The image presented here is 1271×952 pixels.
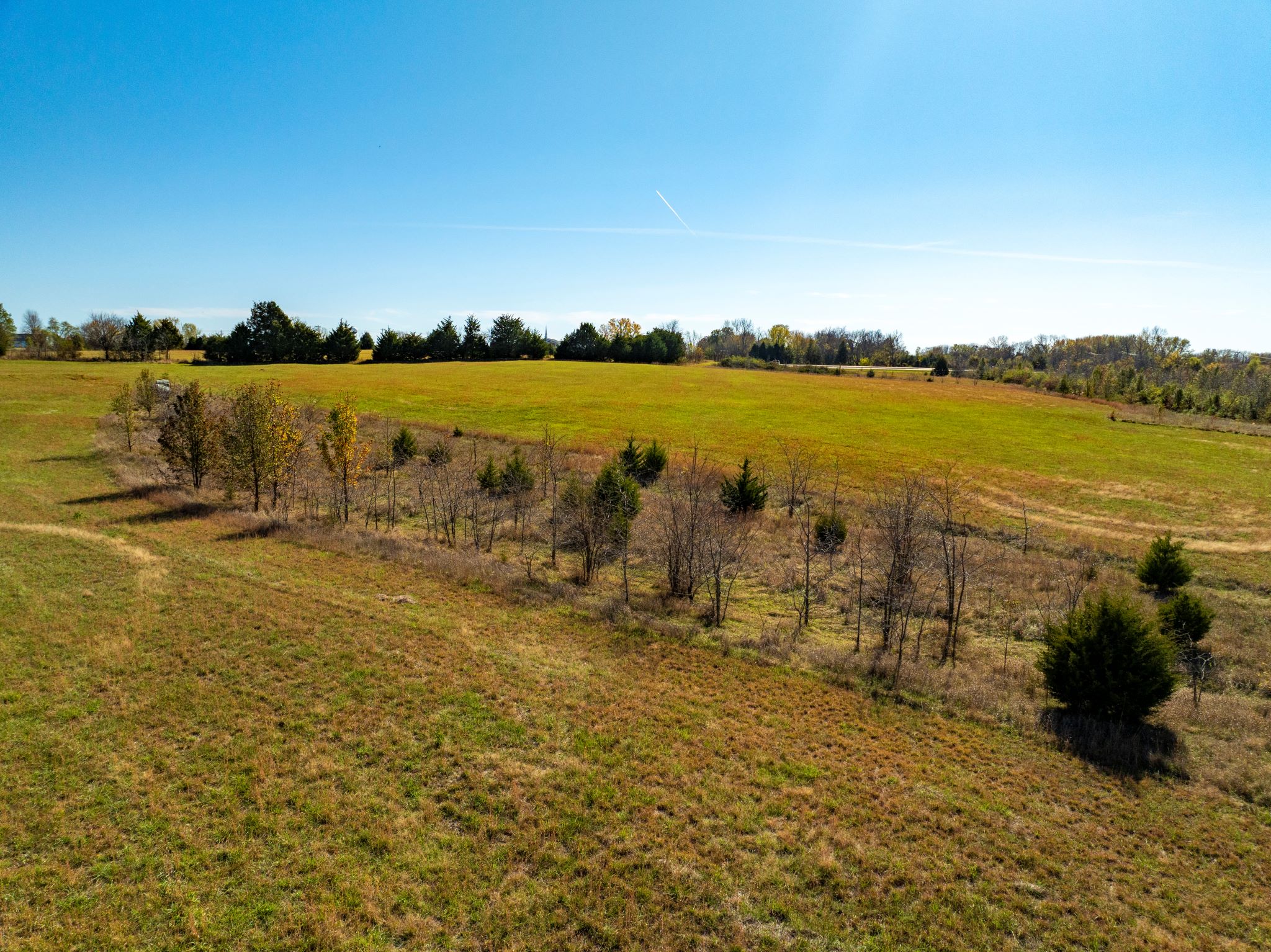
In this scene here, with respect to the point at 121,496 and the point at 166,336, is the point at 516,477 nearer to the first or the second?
the point at 121,496

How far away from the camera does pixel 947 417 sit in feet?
250

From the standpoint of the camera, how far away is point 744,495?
35.9 meters

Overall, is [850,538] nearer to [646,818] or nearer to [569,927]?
[646,818]

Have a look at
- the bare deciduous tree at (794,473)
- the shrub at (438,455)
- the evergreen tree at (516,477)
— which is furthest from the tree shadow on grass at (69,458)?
the bare deciduous tree at (794,473)

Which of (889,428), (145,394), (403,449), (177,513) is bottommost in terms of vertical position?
(177,513)

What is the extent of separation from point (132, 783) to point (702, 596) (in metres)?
18.6

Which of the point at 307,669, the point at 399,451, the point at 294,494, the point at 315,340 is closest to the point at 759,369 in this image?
the point at 315,340

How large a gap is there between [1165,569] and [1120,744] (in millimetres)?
17935

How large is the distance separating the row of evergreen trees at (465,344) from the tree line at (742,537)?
76.8 meters

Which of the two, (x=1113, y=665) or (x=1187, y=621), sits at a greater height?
(x=1113, y=665)

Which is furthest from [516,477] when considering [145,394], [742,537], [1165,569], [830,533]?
[145,394]

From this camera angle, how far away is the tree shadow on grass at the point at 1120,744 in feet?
43.4

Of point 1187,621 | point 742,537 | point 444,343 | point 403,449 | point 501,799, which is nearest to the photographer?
point 501,799

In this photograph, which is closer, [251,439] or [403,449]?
[251,439]
